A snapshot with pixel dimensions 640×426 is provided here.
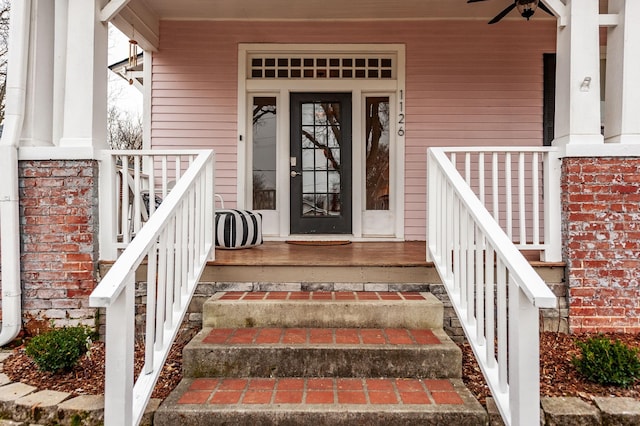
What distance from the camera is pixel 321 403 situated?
6.31 ft

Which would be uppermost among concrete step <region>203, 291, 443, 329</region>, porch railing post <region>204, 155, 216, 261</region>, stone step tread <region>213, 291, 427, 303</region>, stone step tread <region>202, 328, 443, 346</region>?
porch railing post <region>204, 155, 216, 261</region>

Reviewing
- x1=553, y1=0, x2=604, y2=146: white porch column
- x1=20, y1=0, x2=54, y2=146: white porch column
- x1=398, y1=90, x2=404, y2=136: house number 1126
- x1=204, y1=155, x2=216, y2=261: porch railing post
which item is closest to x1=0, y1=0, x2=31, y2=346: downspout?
x1=20, y1=0, x2=54, y2=146: white porch column

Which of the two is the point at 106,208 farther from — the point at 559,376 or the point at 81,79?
the point at 559,376

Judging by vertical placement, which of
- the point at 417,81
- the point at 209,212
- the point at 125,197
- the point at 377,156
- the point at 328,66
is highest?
the point at 328,66

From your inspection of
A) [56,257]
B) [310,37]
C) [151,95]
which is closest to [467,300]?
[56,257]

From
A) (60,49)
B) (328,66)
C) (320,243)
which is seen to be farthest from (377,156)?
(60,49)

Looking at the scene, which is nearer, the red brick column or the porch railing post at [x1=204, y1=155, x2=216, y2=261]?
the red brick column

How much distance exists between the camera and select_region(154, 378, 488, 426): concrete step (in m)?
1.85

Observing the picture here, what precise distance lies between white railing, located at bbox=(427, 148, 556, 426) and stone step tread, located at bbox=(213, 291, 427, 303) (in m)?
0.32

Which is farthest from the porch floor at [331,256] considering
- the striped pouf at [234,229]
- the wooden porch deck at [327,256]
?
the striped pouf at [234,229]

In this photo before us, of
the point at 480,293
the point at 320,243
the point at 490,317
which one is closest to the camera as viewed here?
the point at 490,317

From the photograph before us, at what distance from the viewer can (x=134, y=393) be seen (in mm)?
1796

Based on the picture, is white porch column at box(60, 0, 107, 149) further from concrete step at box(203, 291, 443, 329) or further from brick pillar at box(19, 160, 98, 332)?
concrete step at box(203, 291, 443, 329)

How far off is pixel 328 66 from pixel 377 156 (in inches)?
47.2
